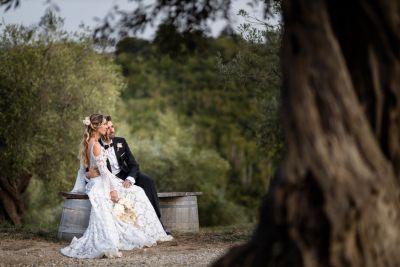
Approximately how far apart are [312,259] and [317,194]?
16.6 inches

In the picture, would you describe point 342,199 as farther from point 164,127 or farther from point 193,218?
Result: point 164,127

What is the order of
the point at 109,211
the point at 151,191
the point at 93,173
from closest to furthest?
the point at 109,211 < the point at 93,173 < the point at 151,191

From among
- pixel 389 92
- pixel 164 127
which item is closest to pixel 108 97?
pixel 389 92

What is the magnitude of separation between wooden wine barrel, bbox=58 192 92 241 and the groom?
836mm

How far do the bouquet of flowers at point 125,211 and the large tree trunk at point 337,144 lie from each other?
6427mm

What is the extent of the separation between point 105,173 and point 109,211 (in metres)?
0.66

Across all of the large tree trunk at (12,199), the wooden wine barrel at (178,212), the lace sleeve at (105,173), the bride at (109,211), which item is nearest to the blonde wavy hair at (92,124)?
the bride at (109,211)

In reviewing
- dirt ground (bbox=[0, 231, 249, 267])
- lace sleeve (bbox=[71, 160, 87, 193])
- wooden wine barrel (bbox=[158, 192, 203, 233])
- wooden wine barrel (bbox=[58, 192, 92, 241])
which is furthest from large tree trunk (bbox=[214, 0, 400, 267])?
wooden wine barrel (bbox=[158, 192, 203, 233])

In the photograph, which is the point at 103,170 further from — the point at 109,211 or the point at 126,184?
the point at 109,211

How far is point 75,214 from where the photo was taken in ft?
36.1

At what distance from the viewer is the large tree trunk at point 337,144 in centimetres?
405

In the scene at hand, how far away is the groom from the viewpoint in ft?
37.5

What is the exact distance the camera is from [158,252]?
991cm

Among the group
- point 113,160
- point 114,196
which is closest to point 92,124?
point 113,160
